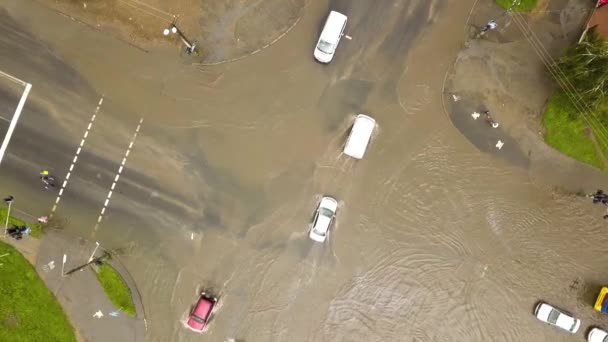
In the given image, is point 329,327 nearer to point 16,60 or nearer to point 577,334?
point 577,334

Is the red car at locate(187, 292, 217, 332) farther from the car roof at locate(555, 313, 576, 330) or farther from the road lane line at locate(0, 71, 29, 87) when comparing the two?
the car roof at locate(555, 313, 576, 330)

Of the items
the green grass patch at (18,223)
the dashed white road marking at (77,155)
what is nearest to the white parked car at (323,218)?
the dashed white road marking at (77,155)

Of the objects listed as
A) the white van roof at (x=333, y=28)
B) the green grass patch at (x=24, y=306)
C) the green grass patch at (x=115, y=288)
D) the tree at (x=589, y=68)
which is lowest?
the green grass patch at (x=24, y=306)

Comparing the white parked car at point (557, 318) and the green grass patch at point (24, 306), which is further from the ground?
the white parked car at point (557, 318)

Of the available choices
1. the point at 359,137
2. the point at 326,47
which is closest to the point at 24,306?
the point at 359,137

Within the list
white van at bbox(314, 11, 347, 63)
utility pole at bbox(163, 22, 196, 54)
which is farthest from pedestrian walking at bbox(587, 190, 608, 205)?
utility pole at bbox(163, 22, 196, 54)

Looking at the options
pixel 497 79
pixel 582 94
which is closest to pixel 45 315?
pixel 497 79

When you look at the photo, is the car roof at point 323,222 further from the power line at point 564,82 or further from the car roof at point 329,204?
the power line at point 564,82

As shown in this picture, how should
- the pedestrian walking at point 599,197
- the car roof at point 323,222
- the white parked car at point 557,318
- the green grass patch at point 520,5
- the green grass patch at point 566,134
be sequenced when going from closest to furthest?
the car roof at point 323,222 < the white parked car at point 557,318 < the pedestrian walking at point 599,197 < the green grass patch at point 566,134 < the green grass patch at point 520,5
